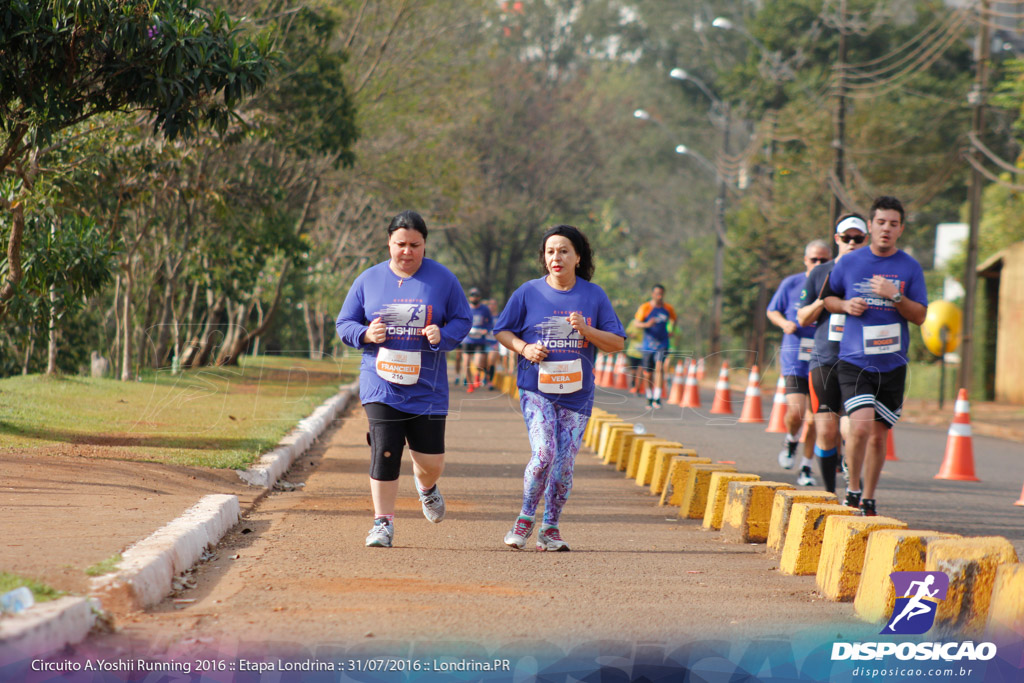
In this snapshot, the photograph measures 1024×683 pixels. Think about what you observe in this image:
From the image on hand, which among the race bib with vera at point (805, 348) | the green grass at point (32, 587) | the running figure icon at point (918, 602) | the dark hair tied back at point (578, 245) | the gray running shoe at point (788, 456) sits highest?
the dark hair tied back at point (578, 245)

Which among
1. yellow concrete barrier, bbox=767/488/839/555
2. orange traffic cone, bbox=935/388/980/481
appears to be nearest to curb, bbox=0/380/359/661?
yellow concrete barrier, bbox=767/488/839/555

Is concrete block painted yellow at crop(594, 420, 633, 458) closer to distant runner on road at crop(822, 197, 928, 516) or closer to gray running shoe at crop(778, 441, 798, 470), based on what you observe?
gray running shoe at crop(778, 441, 798, 470)

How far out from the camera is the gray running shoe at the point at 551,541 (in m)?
6.55

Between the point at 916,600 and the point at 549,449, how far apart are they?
235 centimetres

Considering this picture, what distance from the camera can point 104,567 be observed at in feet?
16.0

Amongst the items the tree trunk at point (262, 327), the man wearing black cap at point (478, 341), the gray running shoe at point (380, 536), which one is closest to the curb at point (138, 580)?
the gray running shoe at point (380, 536)

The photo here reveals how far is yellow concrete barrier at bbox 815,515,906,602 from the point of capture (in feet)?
17.5

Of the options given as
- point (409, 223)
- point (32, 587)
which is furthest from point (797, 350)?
point (32, 587)

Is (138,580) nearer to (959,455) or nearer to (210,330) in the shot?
(959,455)

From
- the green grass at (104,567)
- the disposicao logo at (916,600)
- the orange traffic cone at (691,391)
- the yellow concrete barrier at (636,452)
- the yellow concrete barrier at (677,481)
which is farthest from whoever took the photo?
the orange traffic cone at (691,391)

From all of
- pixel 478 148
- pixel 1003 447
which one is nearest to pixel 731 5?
pixel 478 148

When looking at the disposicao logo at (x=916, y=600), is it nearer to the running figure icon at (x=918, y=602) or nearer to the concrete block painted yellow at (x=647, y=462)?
the running figure icon at (x=918, y=602)

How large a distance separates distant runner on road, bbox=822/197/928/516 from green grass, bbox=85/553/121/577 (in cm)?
457

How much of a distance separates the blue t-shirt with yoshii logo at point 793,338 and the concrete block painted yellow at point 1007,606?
5.19 meters
